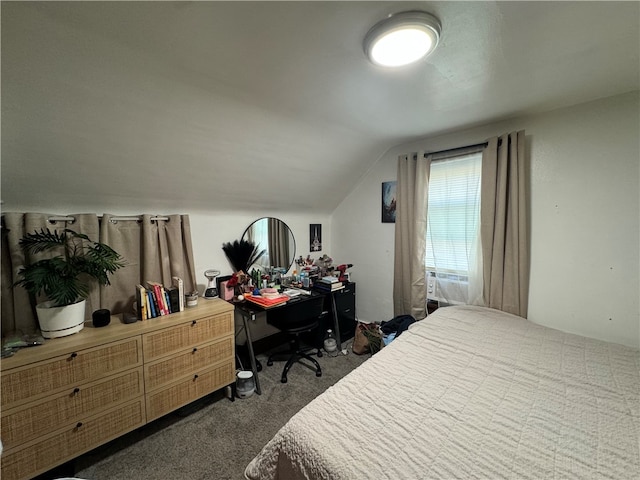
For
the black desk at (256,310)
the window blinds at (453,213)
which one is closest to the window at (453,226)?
the window blinds at (453,213)

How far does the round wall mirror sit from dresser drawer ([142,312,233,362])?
88 cm

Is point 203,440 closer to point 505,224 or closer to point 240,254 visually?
point 240,254

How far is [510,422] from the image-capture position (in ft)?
3.32

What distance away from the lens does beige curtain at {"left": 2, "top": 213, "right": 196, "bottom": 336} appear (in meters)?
1.46

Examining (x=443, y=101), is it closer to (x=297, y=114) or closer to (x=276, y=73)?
(x=297, y=114)

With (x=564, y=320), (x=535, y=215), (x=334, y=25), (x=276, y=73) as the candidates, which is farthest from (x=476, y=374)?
(x=276, y=73)

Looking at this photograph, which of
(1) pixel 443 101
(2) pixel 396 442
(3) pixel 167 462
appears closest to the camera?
(2) pixel 396 442

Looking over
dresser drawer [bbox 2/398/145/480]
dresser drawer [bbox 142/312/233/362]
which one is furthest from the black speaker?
dresser drawer [bbox 2/398/145/480]

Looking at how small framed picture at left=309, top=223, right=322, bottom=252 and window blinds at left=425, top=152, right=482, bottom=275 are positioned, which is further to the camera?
small framed picture at left=309, top=223, right=322, bottom=252

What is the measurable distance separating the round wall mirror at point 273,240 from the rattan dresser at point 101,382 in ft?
3.10

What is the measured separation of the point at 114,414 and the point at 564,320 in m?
3.23

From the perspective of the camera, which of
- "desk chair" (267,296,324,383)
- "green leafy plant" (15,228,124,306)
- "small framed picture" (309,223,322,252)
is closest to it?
"green leafy plant" (15,228,124,306)

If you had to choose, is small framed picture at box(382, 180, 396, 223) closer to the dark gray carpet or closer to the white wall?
the white wall

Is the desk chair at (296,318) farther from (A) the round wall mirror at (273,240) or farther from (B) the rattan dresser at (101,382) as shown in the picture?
(A) the round wall mirror at (273,240)
